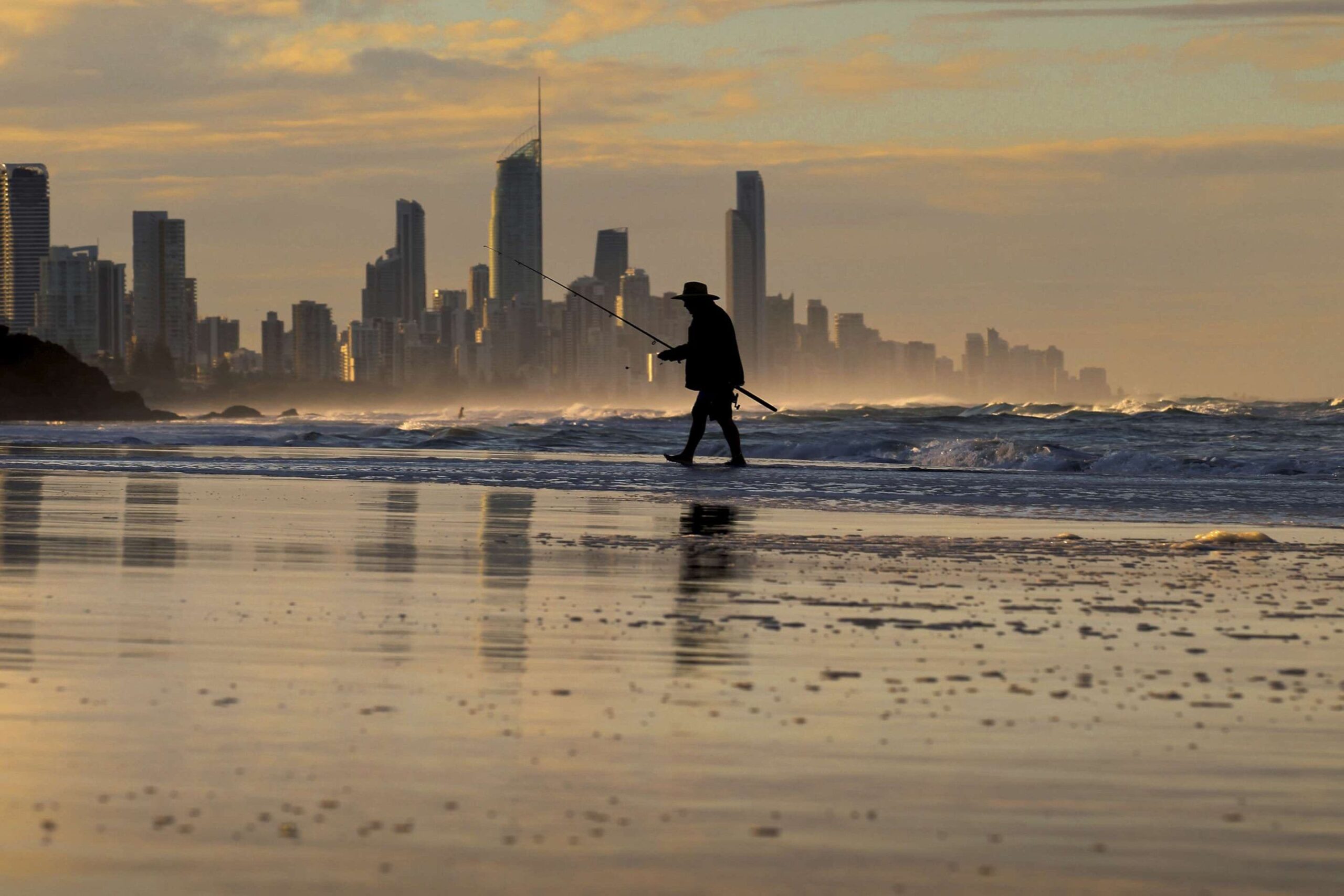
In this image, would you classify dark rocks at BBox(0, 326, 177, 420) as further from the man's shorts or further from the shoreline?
the man's shorts

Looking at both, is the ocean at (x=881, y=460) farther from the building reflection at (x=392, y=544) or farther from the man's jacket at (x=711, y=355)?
the building reflection at (x=392, y=544)

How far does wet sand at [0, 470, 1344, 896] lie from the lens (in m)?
3.21

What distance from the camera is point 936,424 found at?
1548 inches

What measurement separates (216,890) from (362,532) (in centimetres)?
818

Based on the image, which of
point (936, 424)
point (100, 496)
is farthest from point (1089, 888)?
point (936, 424)

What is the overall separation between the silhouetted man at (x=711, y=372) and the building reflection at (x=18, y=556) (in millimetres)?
7899

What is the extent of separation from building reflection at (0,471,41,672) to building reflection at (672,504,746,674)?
2195 mm

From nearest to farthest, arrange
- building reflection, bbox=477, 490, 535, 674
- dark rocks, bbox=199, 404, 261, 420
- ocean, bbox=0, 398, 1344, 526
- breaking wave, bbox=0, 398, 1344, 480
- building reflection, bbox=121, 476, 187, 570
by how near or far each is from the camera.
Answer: building reflection, bbox=477, 490, 535, 674
building reflection, bbox=121, 476, 187, 570
ocean, bbox=0, 398, 1344, 526
breaking wave, bbox=0, 398, 1344, 480
dark rocks, bbox=199, 404, 261, 420

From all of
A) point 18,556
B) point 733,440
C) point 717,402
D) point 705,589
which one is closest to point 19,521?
point 18,556

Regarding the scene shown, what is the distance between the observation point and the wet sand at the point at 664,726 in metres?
3.21

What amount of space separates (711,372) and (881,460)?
6.45 metres

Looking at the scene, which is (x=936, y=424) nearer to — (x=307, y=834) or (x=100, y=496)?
(x=100, y=496)

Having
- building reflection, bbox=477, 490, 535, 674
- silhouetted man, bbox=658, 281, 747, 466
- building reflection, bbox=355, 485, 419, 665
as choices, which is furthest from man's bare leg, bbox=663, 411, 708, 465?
building reflection, bbox=477, 490, 535, 674

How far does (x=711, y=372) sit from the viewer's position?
21.5 metres
